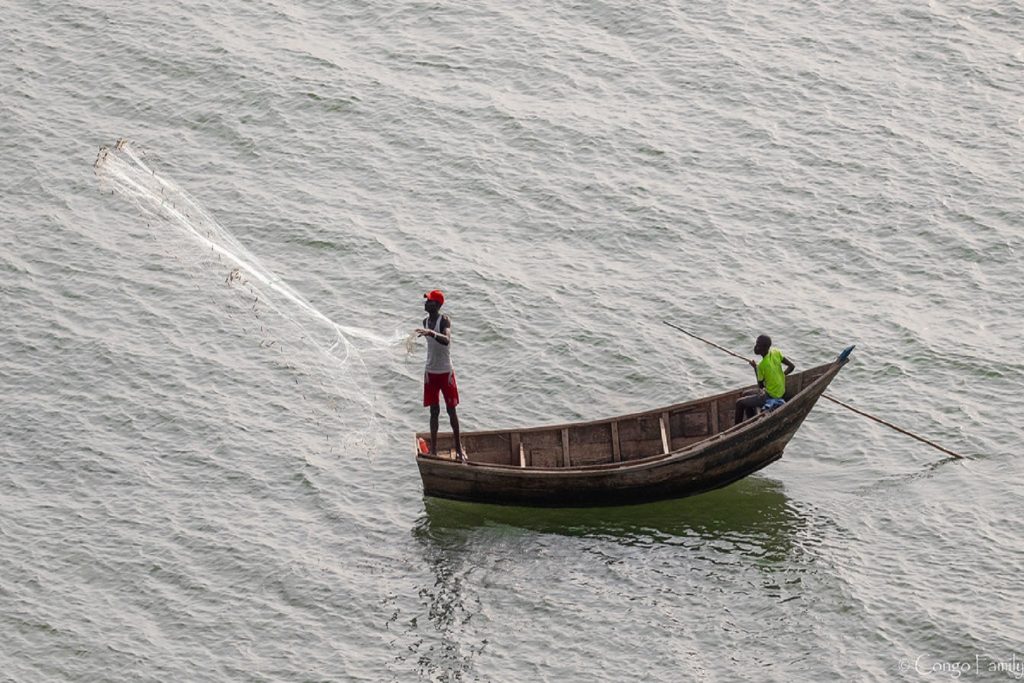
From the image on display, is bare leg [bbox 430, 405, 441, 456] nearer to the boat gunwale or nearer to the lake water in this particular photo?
the boat gunwale

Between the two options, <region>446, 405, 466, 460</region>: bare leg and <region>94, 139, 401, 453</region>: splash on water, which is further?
<region>94, 139, 401, 453</region>: splash on water

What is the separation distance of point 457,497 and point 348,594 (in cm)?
286

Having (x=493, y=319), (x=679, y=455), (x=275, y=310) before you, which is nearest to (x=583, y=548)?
(x=679, y=455)

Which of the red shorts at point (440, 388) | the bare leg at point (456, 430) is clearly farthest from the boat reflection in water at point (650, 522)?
the red shorts at point (440, 388)

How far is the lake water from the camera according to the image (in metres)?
25.8

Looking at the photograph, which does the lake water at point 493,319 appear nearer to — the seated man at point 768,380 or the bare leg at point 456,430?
the bare leg at point 456,430

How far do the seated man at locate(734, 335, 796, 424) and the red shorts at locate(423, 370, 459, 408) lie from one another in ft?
14.7

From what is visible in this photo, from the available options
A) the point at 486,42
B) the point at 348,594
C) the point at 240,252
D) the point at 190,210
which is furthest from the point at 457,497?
the point at 486,42

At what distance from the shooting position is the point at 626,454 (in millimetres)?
29344

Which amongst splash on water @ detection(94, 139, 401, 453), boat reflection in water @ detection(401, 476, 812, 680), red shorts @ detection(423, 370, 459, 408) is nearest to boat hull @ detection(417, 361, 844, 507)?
boat reflection in water @ detection(401, 476, 812, 680)

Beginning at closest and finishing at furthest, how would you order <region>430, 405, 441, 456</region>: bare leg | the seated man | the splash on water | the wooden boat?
the wooden boat < the seated man < <region>430, 405, 441, 456</region>: bare leg < the splash on water

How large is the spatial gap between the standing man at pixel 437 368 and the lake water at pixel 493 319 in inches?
52.0

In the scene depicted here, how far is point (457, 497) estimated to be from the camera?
92.9 ft

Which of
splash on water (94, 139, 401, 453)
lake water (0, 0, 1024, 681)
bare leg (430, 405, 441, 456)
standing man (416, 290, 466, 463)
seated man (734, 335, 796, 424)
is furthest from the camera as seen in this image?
splash on water (94, 139, 401, 453)
